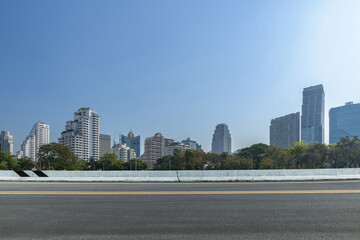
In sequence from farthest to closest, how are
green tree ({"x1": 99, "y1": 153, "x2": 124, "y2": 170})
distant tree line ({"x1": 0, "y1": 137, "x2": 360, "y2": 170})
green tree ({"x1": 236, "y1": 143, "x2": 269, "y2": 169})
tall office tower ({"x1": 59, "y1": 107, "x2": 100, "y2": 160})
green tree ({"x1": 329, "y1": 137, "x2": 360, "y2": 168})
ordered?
tall office tower ({"x1": 59, "y1": 107, "x2": 100, "y2": 160}) → green tree ({"x1": 99, "y1": 153, "x2": 124, "y2": 170}) → green tree ({"x1": 236, "y1": 143, "x2": 269, "y2": 169}) → distant tree line ({"x1": 0, "y1": 137, "x2": 360, "y2": 170}) → green tree ({"x1": 329, "y1": 137, "x2": 360, "y2": 168})

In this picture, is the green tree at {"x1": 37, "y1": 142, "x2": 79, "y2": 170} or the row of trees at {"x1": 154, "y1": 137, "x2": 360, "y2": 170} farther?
the green tree at {"x1": 37, "y1": 142, "x2": 79, "y2": 170}

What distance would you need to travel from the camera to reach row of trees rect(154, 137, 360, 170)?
50.3 m

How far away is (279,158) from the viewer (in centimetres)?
6444

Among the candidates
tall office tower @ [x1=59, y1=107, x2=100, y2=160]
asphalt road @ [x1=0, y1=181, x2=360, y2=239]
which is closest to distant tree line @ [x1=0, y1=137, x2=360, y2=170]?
asphalt road @ [x1=0, y1=181, x2=360, y2=239]

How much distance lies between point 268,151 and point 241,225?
248ft

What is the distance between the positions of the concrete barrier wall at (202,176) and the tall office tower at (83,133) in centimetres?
14932

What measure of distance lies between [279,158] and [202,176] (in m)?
57.7

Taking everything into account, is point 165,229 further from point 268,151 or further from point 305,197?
point 268,151

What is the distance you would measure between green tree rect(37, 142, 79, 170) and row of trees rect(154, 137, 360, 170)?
1330 inches

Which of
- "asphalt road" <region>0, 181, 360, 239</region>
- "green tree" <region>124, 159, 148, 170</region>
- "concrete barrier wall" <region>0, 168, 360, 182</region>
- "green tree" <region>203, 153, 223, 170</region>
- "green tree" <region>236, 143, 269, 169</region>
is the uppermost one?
"asphalt road" <region>0, 181, 360, 239</region>

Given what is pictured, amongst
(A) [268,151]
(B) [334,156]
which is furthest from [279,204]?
→ (A) [268,151]

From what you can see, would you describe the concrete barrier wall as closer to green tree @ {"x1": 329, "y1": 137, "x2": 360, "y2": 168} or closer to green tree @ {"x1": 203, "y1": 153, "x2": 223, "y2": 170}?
green tree @ {"x1": 329, "y1": 137, "x2": 360, "y2": 168}

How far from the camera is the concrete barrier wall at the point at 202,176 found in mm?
13734

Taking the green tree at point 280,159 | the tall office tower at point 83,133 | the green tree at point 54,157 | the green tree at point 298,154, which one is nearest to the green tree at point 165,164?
the green tree at point 280,159
